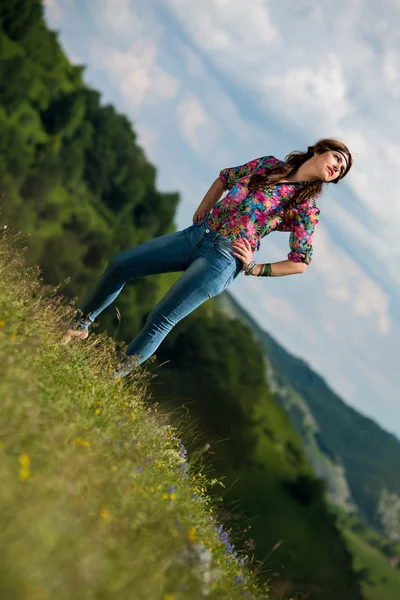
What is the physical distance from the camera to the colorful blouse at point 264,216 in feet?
22.8

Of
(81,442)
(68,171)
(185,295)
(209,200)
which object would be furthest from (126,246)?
(81,442)

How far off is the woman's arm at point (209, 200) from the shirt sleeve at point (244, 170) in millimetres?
69

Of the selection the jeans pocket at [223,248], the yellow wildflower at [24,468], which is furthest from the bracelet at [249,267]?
the yellow wildflower at [24,468]

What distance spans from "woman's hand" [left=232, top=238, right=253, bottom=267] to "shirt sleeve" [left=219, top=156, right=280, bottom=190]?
0.90m

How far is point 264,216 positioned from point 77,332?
2.34 metres

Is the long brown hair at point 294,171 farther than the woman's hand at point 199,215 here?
No

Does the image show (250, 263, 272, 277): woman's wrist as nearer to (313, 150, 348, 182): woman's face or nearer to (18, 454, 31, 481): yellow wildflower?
(313, 150, 348, 182): woman's face

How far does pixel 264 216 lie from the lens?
7.01 m

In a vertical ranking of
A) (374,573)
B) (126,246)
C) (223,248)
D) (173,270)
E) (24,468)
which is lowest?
(374,573)

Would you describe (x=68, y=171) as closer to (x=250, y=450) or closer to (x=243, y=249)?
(x=250, y=450)

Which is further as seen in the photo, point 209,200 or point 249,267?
point 209,200

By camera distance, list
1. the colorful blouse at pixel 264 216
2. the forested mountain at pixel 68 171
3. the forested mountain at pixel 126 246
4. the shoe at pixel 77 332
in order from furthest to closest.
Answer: the forested mountain at pixel 68 171 → the forested mountain at pixel 126 246 → the colorful blouse at pixel 264 216 → the shoe at pixel 77 332

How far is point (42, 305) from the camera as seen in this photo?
675 centimetres

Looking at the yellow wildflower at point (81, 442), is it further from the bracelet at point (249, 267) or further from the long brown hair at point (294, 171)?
the long brown hair at point (294, 171)
